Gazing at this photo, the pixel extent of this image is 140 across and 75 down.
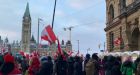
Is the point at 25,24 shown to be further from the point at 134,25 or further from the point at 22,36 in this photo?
the point at 134,25

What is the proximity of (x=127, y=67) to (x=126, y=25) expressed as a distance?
32245 millimetres

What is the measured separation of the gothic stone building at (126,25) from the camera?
44819 mm

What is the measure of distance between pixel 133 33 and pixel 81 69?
27.2 m

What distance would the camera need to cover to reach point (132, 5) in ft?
147

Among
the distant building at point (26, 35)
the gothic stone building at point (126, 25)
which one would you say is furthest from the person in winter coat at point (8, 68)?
the distant building at point (26, 35)

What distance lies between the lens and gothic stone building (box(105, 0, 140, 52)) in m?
44.8

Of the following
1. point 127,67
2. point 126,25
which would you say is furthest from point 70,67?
point 126,25

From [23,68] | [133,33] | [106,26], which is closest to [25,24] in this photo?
[106,26]

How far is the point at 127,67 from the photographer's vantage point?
52.2 ft

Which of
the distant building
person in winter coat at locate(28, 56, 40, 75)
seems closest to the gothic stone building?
person in winter coat at locate(28, 56, 40, 75)

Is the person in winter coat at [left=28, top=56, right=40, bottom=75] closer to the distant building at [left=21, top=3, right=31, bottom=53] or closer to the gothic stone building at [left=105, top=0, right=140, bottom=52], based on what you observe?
the gothic stone building at [left=105, top=0, right=140, bottom=52]

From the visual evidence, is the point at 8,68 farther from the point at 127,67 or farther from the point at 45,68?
the point at 127,67

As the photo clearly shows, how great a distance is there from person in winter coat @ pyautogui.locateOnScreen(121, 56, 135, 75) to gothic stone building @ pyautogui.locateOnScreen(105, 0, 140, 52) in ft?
87.5

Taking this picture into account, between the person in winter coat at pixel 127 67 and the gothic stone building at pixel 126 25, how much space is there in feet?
87.5
